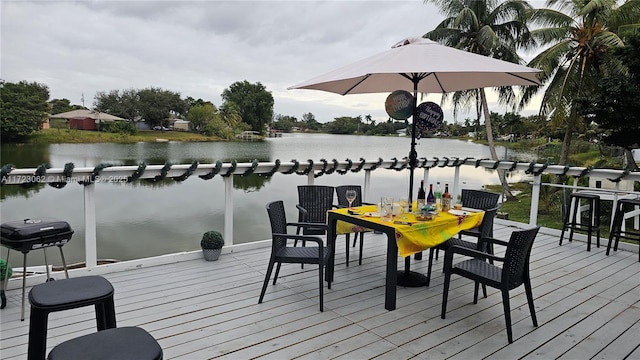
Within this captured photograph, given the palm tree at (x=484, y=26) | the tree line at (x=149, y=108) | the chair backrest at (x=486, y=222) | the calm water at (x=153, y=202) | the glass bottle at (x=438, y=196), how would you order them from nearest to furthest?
the chair backrest at (x=486, y=222) → the glass bottle at (x=438, y=196) → the calm water at (x=153, y=202) → the tree line at (x=149, y=108) → the palm tree at (x=484, y=26)

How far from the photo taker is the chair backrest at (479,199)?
12.4ft

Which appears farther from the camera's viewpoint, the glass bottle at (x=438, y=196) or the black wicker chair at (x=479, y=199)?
the black wicker chair at (x=479, y=199)

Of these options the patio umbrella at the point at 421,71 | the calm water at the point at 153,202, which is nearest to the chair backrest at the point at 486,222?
the patio umbrella at the point at 421,71

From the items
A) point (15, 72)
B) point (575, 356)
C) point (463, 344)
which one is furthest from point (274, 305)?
point (15, 72)

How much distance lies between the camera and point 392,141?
11203 millimetres

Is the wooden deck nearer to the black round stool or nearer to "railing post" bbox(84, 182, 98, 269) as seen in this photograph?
"railing post" bbox(84, 182, 98, 269)

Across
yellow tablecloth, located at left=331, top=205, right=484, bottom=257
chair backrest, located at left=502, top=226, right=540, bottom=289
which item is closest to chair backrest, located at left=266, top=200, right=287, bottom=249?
yellow tablecloth, located at left=331, top=205, right=484, bottom=257

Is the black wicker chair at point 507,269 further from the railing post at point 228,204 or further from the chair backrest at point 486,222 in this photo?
the railing post at point 228,204

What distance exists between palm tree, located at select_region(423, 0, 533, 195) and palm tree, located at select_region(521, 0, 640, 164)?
5.55 ft

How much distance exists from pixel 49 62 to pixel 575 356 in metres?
19.9

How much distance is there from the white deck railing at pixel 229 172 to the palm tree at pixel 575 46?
741cm

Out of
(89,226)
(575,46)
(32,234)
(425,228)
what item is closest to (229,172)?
(89,226)

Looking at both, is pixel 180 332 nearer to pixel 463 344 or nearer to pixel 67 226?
pixel 67 226

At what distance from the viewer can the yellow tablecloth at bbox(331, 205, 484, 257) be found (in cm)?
279
